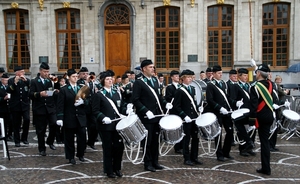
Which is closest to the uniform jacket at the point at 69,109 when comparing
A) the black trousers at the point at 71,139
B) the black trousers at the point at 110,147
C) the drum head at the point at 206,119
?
the black trousers at the point at 71,139

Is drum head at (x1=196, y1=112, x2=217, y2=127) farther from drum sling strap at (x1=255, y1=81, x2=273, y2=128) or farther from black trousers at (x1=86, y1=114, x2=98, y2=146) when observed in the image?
black trousers at (x1=86, y1=114, x2=98, y2=146)

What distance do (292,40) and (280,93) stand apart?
11041mm

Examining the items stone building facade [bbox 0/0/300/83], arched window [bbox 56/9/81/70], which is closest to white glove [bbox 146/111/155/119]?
stone building facade [bbox 0/0/300/83]

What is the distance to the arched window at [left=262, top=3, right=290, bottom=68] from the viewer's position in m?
21.2

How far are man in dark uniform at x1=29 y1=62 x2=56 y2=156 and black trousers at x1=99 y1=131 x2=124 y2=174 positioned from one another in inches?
108

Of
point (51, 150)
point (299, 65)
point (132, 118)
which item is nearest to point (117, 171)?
point (132, 118)

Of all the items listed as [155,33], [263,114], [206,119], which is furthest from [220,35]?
[263,114]

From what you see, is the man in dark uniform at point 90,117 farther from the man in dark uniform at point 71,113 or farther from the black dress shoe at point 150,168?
the black dress shoe at point 150,168

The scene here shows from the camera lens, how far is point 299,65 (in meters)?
18.5

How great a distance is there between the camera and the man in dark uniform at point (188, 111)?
27.5ft

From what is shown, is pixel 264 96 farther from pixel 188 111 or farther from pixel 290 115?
pixel 290 115

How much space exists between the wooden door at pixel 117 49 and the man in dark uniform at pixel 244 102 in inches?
514

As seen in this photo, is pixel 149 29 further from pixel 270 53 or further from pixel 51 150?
pixel 51 150

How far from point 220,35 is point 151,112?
1496 cm
